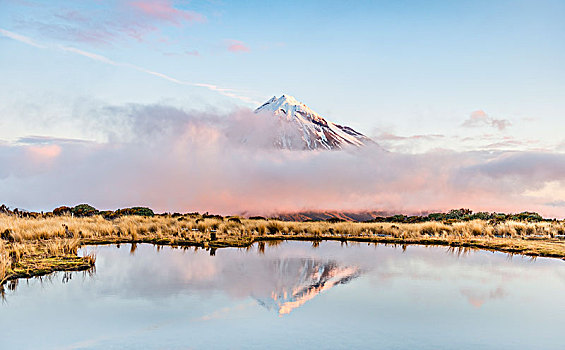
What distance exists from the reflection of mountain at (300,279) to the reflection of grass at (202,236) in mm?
4931

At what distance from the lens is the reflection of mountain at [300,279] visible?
28.0ft

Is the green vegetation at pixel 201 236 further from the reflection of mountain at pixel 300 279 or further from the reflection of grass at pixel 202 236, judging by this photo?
the reflection of mountain at pixel 300 279

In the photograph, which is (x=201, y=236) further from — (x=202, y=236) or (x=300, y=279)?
(x=300, y=279)

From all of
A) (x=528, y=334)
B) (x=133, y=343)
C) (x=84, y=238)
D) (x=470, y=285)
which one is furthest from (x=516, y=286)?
(x=84, y=238)

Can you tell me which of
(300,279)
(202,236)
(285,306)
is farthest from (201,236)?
(285,306)

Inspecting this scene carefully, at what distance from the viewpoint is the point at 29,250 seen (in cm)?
1371

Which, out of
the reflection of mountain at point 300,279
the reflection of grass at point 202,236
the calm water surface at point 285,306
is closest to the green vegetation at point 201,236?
the reflection of grass at point 202,236

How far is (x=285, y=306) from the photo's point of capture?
26.9 ft

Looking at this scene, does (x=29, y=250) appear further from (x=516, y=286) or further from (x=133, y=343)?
(x=516, y=286)

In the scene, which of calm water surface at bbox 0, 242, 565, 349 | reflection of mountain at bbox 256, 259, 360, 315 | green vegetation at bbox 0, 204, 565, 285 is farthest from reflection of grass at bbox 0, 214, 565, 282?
reflection of mountain at bbox 256, 259, 360, 315

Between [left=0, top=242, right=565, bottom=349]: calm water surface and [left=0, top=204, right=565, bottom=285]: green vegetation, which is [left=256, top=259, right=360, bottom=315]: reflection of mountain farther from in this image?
[left=0, top=204, right=565, bottom=285]: green vegetation

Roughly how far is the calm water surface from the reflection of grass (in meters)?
1.27

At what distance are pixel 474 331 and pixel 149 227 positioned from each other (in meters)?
18.0

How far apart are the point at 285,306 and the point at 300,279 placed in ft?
9.27
